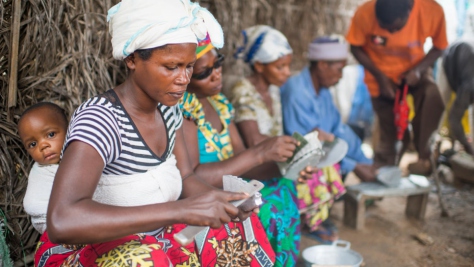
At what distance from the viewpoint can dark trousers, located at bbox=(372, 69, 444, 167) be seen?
13.4ft

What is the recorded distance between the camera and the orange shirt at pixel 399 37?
3715 millimetres

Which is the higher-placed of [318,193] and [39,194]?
[39,194]

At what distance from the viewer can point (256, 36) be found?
135 inches

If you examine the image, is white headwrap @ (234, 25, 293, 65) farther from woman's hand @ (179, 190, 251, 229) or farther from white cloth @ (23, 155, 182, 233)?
woman's hand @ (179, 190, 251, 229)

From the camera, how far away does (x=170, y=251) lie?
171 centimetres

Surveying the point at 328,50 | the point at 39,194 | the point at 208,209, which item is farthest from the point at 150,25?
the point at 328,50

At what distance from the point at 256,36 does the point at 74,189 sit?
2.31m

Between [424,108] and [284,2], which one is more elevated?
[284,2]

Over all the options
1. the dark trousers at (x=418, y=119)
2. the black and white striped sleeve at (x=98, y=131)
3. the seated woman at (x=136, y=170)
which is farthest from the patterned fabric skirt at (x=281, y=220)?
the dark trousers at (x=418, y=119)

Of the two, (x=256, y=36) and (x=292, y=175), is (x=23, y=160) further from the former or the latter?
(x=256, y=36)

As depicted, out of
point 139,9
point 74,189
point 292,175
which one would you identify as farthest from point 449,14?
point 74,189

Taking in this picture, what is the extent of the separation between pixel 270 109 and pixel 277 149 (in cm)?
106

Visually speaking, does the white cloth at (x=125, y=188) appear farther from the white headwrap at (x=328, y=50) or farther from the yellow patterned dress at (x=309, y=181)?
the white headwrap at (x=328, y=50)

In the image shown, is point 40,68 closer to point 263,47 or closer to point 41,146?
point 41,146
